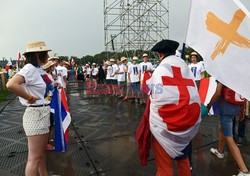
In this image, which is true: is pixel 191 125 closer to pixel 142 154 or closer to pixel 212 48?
pixel 142 154

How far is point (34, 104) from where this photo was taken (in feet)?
8.95

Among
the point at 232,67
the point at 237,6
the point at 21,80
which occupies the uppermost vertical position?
the point at 237,6

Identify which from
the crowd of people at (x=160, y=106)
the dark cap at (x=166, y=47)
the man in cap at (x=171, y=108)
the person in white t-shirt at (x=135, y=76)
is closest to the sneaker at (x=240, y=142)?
the crowd of people at (x=160, y=106)

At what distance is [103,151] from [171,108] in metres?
2.50

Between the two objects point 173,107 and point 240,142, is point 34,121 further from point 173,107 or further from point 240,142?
point 240,142

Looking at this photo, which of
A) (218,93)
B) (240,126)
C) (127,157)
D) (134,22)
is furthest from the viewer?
(134,22)

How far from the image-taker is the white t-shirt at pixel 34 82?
8.56 feet

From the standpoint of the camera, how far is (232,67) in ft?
8.41

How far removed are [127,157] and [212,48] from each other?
99.2 inches

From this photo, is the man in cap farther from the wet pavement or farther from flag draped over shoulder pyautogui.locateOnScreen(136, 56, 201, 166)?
the wet pavement

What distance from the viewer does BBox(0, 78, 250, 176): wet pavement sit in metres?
3.72

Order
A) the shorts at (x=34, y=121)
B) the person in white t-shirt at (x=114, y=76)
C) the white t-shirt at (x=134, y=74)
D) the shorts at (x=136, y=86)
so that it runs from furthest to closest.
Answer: the person in white t-shirt at (x=114, y=76) → the shorts at (x=136, y=86) → the white t-shirt at (x=134, y=74) → the shorts at (x=34, y=121)

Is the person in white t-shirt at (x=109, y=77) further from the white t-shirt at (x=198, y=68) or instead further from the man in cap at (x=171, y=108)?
the man in cap at (x=171, y=108)

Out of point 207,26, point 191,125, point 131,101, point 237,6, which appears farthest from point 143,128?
point 131,101
